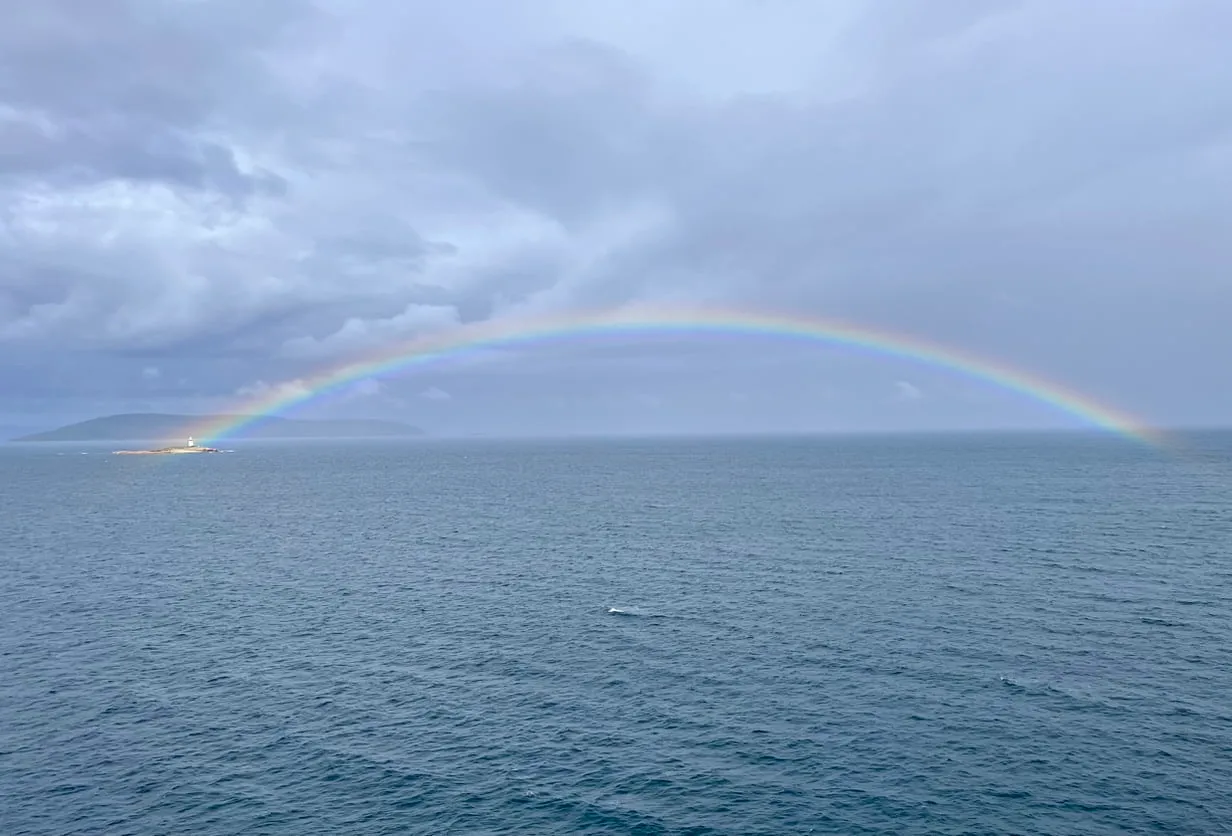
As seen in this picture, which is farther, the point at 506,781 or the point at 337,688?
the point at 337,688

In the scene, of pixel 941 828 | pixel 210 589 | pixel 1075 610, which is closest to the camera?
pixel 941 828

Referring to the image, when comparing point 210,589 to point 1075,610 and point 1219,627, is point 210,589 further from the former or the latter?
point 1219,627

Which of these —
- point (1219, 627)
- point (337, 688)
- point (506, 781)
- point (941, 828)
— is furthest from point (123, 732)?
point (1219, 627)

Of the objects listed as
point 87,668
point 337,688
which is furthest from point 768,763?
point 87,668

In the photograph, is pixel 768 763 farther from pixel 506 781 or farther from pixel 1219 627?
pixel 1219 627

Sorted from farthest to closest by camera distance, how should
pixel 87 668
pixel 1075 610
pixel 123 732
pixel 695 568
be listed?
pixel 695 568 < pixel 1075 610 < pixel 87 668 < pixel 123 732

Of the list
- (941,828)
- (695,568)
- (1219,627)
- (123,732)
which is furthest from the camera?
(695,568)
